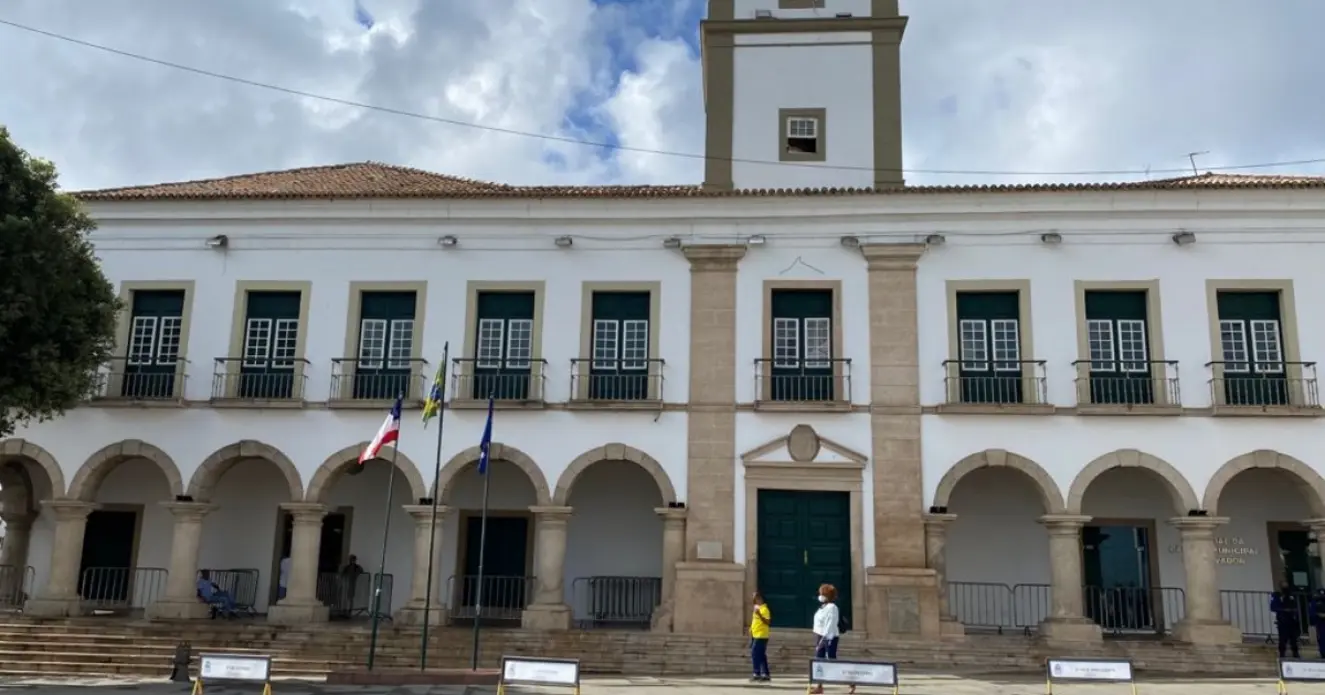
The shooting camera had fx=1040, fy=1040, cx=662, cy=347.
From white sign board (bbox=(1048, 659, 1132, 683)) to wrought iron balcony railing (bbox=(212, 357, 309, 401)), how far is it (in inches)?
493

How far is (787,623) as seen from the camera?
16.3 metres

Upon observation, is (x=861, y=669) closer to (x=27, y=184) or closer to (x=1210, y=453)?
(x=1210, y=453)

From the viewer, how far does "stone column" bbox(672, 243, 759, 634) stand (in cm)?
1602

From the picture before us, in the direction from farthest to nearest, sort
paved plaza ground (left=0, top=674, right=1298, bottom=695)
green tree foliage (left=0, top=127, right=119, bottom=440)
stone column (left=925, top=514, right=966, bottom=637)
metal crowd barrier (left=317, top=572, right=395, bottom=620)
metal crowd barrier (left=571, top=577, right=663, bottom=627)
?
metal crowd barrier (left=317, top=572, right=395, bottom=620) < metal crowd barrier (left=571, top=577, right=663, bottom=627) < stone column (left=925, top=514, right=966, bottom=637) < green tree foliage (left=0, top=127, right=119, bottom=440) < paved plaza ground (left=0, top=674, right=1298, bottom=695)

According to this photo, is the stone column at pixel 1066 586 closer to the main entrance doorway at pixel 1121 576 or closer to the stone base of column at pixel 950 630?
the main entrance doorway at pixel 1121 576

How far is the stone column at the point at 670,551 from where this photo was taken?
16203mm

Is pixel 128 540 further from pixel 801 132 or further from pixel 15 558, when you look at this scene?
pixel 801 132

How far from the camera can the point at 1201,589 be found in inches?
611

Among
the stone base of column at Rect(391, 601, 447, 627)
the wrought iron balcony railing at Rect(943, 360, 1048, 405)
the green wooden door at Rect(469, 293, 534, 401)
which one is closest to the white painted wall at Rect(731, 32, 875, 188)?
→ the wrought iron balcony railing at Rect(943, 360, 1048, 405)

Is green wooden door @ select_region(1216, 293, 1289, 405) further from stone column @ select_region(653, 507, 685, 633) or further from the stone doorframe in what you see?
stone column @ select_region(653, 507, 685, 633)

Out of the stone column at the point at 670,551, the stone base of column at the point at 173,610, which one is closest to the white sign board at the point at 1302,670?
the stone column at the point at 670,551

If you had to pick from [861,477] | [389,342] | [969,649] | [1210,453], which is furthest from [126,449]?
[1210,453]

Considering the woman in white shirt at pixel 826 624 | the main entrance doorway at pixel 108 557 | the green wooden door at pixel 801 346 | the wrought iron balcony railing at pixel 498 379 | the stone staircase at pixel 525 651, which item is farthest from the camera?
the main entrance doorway at pixel 108 557

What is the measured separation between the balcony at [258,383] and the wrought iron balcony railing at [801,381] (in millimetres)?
7777
